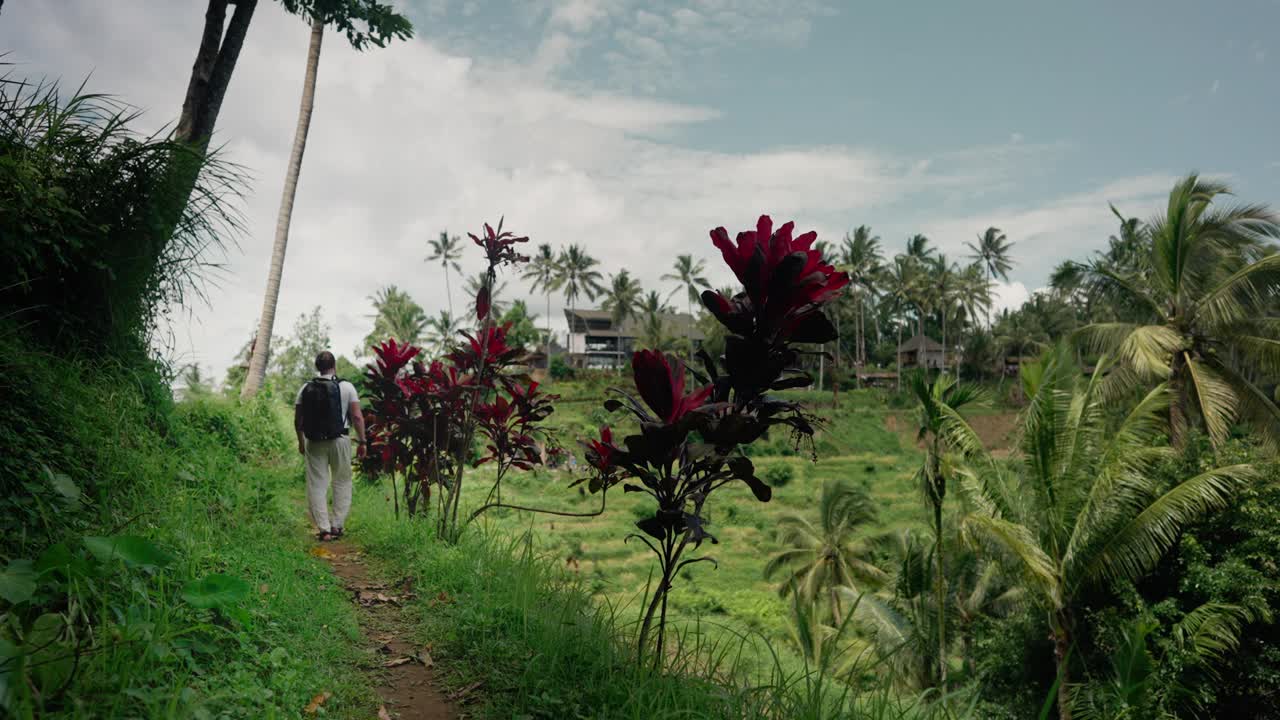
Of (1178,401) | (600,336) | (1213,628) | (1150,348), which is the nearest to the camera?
(1213,628)

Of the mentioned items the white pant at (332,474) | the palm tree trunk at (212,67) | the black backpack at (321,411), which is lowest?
the white pant at (332,474)

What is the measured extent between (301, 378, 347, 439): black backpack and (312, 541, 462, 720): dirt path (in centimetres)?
126

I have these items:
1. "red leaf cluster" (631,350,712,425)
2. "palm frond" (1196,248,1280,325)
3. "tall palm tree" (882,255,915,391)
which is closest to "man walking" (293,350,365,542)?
"red leaf cluster" (631,350,712,425)

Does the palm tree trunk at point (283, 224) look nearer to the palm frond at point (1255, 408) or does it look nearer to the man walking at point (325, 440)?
the man walking at point (325, 440)

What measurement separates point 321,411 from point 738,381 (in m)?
4.43

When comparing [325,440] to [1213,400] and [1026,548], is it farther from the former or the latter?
[1213,400]

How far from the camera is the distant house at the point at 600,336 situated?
65500mm

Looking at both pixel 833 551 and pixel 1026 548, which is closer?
pixel 1026 548

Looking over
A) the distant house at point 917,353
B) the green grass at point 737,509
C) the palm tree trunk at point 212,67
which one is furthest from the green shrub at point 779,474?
the palm tree trunk at point 212,67

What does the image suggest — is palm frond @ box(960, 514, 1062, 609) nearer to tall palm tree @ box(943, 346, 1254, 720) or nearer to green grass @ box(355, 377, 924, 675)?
tall palm tree @ box(943, 346, 1254, 720)

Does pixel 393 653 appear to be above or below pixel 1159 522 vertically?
above

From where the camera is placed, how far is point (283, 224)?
40.1 ft

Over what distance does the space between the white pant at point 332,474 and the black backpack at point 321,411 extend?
0.30ft

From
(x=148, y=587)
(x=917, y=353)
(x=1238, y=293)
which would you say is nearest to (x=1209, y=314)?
(x=1238, y=293)
